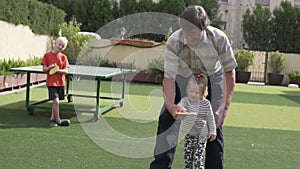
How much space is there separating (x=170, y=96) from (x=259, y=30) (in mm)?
27809

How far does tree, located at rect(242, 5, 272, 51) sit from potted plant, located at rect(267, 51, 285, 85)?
535cm

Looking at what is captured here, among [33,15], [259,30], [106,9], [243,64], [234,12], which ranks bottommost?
[243,64]

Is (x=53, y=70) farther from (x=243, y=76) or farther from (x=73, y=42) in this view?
(x=243, y=76)

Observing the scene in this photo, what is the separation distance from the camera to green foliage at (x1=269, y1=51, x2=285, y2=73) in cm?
2489

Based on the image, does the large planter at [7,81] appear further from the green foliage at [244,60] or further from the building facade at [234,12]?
the building facade at [234,12]

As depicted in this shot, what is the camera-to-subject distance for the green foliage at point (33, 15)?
14.8 meters

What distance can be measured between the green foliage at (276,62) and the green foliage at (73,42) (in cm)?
987

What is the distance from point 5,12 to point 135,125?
7.83 metres

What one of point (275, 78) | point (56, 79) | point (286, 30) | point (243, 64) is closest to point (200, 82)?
point (56, 79)

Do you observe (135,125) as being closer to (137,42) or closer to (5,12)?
(5,12)

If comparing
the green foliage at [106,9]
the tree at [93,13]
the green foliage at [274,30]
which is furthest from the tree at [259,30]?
the tree at [93,13]

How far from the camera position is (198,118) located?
4.30 metres

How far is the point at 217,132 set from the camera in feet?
14.3

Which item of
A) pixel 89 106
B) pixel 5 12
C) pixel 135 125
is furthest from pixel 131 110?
pixel 5 12
